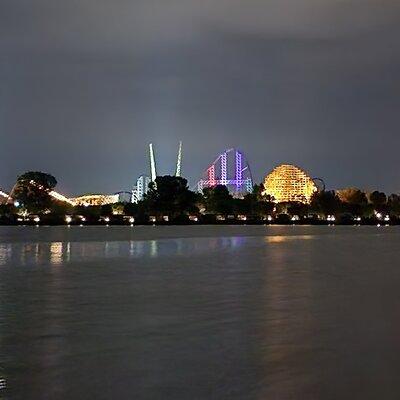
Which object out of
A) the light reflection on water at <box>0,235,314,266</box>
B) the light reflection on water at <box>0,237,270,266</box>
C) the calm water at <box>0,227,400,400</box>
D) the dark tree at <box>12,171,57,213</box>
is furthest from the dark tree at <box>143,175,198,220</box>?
the calm water at <box>0,227,400,400</box>

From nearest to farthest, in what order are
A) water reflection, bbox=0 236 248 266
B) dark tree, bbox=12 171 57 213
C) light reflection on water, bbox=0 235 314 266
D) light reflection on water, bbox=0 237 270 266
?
1. water reflection, bbox=0 236 248 266
2. light reflection on water, bbox=0 237 270 266
3. light reflection on water, bbox=0 235 314 266
4. dark tree, bbox=12 171 57 213

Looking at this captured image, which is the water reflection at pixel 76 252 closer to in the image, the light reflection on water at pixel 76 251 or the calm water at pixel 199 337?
the light reflection on water at pixel 76 251

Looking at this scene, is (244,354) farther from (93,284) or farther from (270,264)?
(270,264)

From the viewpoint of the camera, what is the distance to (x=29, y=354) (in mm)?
12531

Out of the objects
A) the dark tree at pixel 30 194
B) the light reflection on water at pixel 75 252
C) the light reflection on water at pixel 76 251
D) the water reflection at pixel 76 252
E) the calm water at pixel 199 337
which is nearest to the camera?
the calm water at pixel 199 337

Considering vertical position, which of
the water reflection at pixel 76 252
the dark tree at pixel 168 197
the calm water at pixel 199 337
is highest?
the dark tree at pixel 168 197

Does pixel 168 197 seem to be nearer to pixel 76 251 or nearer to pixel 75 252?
pixel 76 251

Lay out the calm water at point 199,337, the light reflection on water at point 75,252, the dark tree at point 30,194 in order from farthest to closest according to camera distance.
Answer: the dark tree at point 30,194 → the light reflection on water at point 75,252 → the calm water at point 199,337

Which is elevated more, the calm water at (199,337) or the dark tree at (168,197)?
the dark tree at (168,197)

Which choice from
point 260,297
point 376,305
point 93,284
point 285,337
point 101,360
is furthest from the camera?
point 93,284

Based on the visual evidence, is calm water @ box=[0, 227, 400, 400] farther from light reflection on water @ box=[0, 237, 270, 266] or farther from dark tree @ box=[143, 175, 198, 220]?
dark tree @ box=[143, 175, 198, 220]

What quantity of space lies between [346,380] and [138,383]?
3144 millimetres

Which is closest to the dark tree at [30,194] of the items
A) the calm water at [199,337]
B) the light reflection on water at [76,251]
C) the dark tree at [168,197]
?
the dark tree at [168,197]

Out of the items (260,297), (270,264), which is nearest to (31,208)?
(270,264)
